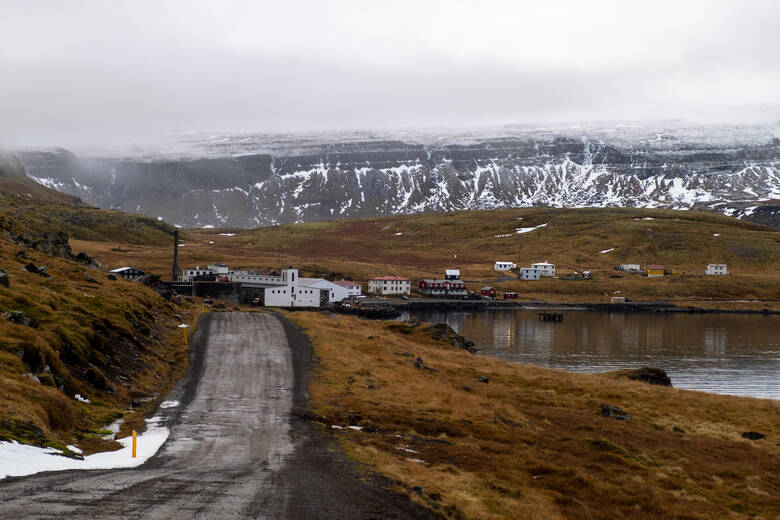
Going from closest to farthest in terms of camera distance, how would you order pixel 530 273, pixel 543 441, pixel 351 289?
pixel 543 441
pixel 351 289
pixel 530 273

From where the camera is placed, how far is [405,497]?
1639 cm

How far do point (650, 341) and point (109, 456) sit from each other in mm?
84900

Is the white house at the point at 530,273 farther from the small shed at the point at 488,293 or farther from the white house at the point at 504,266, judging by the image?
the small shed at the point at 488,293

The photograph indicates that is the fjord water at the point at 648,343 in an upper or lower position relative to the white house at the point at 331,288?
lower

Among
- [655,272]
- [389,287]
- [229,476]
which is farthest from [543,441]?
[655,272]

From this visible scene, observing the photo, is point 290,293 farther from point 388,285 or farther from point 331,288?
point 388,285

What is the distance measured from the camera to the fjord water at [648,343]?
66812 millimetres

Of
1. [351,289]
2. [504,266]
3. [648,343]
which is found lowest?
[648,343]

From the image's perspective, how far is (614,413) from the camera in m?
36.3

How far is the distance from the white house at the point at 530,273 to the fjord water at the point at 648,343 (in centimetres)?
3884

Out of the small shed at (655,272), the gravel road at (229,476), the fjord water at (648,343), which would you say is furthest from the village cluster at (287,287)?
the gravel road at (229,476)

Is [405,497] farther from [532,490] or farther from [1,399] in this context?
[1,399]

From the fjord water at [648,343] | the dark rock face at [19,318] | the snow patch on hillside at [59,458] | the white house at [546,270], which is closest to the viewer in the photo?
the snow patch on hillside at [59,458]

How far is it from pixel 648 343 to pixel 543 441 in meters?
68.7
